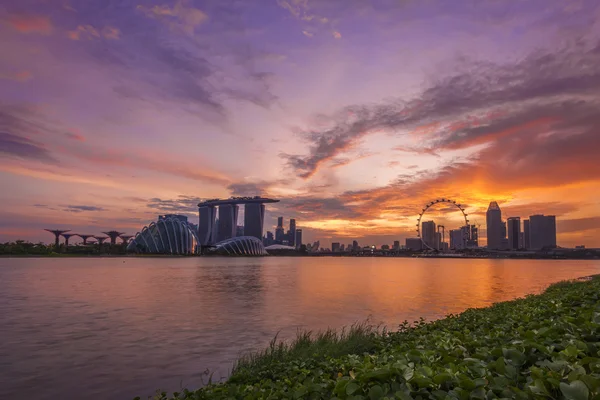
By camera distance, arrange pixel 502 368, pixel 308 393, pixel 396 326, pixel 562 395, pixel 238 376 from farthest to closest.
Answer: pixel 396 326 → pixel 238 376 → pixel 308 393 → pixel 502 368 → pixel 562 395

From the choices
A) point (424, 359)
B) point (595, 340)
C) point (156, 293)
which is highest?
point (595, 340)

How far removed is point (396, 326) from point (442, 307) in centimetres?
1151

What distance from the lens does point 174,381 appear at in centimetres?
1411

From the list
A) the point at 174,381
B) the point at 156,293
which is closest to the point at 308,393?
the point at 174,381

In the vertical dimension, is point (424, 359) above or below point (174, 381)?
above

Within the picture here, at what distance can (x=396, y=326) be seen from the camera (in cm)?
2412

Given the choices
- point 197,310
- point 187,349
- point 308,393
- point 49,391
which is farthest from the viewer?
point 197,310

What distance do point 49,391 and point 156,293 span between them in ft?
101

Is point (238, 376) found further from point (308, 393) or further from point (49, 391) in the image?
point (49, 391)

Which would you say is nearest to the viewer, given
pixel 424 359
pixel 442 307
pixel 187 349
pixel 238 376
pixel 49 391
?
pixel 424 359

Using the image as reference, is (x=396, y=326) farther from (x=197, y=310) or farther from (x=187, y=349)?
(x=197, y=310)

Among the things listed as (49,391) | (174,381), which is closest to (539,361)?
(174,381)

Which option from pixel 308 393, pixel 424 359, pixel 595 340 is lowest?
pixel 308 393

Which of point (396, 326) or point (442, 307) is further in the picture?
point (442, 307)
